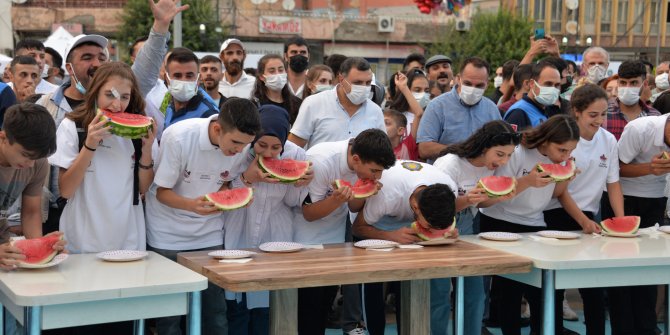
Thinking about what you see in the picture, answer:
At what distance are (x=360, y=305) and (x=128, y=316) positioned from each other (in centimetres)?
274

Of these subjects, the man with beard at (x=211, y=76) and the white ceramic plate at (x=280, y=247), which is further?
the man with beard at (x=211, y=76)

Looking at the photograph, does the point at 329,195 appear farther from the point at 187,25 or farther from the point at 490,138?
the point at 187,25

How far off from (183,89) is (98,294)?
2.35m

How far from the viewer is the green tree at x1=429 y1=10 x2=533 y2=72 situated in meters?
39.8

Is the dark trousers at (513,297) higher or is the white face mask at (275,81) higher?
the white face mask at (275,81)

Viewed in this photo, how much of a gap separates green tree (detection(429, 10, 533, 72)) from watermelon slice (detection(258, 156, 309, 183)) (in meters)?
35.0

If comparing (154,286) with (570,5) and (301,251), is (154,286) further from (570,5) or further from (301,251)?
(570,5)

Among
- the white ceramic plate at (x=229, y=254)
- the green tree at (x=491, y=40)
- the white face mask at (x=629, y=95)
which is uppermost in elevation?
the green tree at (x=491, y=40)

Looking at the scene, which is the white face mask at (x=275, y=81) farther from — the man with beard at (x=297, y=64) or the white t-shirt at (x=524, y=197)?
the white t-shirt at (x=524, y=197)

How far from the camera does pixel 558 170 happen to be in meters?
5.46

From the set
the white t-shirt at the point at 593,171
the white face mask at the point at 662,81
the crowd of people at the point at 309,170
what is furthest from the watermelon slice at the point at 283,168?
the white face mask at the point at 662,81

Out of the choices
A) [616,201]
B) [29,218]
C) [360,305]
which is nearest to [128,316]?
[29,218]

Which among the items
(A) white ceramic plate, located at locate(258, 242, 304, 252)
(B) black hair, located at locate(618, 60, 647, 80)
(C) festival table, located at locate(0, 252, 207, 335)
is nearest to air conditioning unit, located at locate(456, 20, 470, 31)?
(B) black hair, located at locate(618, 60, 647, 80)

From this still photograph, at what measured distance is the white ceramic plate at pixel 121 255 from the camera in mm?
4363
